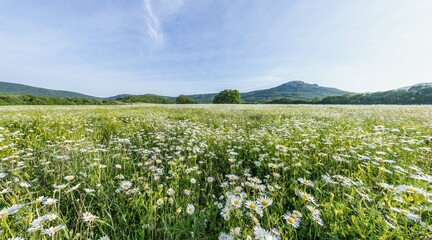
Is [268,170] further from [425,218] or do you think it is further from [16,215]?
[16,215]

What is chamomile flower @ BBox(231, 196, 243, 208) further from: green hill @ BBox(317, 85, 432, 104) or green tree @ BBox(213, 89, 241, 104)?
→ green tree @ BBox(213, 89, 241, 104)

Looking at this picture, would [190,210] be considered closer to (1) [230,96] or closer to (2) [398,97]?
(2) [398,97]

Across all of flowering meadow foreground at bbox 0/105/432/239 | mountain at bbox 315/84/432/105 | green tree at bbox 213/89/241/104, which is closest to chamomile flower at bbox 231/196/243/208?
flowering meadow foreground at bbox 0/105/432/239

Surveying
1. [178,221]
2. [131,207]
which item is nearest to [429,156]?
[178,221]

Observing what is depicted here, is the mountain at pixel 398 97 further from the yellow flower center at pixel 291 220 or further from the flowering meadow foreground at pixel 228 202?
the yellow flower center at pixel 291 220

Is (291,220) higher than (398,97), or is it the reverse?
(291,220)

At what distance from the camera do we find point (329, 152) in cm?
330

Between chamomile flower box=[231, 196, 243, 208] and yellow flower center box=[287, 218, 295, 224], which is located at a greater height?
chamomile flower box=[231, 196, 243, 208]

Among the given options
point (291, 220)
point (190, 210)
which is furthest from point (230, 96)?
point (291, 220)

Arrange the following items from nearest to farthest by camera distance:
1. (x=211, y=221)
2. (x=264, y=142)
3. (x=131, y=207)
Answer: (x=211, y=221) → (x=131, y=207) → (x=264, y=142)

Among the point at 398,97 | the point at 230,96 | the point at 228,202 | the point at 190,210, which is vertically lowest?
the point at 398,97

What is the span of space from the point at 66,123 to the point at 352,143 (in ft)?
28.8

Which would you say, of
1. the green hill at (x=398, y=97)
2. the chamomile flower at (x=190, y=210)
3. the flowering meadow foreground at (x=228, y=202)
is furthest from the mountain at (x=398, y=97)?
the chamomile flower at (x=190, y=210)

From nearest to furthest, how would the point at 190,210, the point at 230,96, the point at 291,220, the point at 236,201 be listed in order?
the point at 291,220 → the point at 236,201 → the point at 190,210 → the point at 230,96
